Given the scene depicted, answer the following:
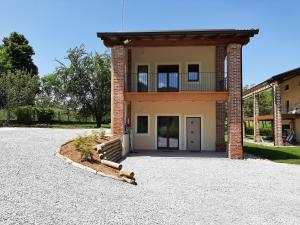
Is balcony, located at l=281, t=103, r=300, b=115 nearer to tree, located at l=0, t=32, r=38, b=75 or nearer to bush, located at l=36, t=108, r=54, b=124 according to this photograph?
bush, located at l=36, t=108, r=54, b=124

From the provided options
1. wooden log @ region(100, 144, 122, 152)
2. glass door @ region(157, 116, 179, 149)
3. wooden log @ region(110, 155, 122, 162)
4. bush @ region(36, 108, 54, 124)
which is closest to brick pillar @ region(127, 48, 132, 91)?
glass door @ region(157, 116, 179, 149)

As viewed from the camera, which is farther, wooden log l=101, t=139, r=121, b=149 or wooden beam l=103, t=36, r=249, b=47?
wooden beam l=103, t=36, r=249, b=47

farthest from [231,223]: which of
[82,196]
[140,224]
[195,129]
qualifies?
[195,129]

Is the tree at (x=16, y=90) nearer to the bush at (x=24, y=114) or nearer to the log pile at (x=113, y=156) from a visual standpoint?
the bush at (x=24, y=114)

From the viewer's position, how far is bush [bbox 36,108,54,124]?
3794 centimetres

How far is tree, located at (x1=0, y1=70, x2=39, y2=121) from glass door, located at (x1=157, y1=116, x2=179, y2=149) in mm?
21030

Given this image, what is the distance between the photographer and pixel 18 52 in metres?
56.2

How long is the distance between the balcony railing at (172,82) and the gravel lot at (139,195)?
29.9ft

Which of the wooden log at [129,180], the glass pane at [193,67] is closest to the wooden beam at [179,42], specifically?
the glass pane at [193,67]

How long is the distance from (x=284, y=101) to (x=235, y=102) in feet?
54.5

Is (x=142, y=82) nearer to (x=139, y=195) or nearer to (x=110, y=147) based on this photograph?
(x=110, y=147)

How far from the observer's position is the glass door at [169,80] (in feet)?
70.6

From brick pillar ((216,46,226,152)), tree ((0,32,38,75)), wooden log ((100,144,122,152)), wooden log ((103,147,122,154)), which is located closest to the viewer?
wooden log ((100,144,122,152))

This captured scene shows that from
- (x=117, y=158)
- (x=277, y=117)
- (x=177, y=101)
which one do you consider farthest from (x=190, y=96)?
(x=277, y=117)
